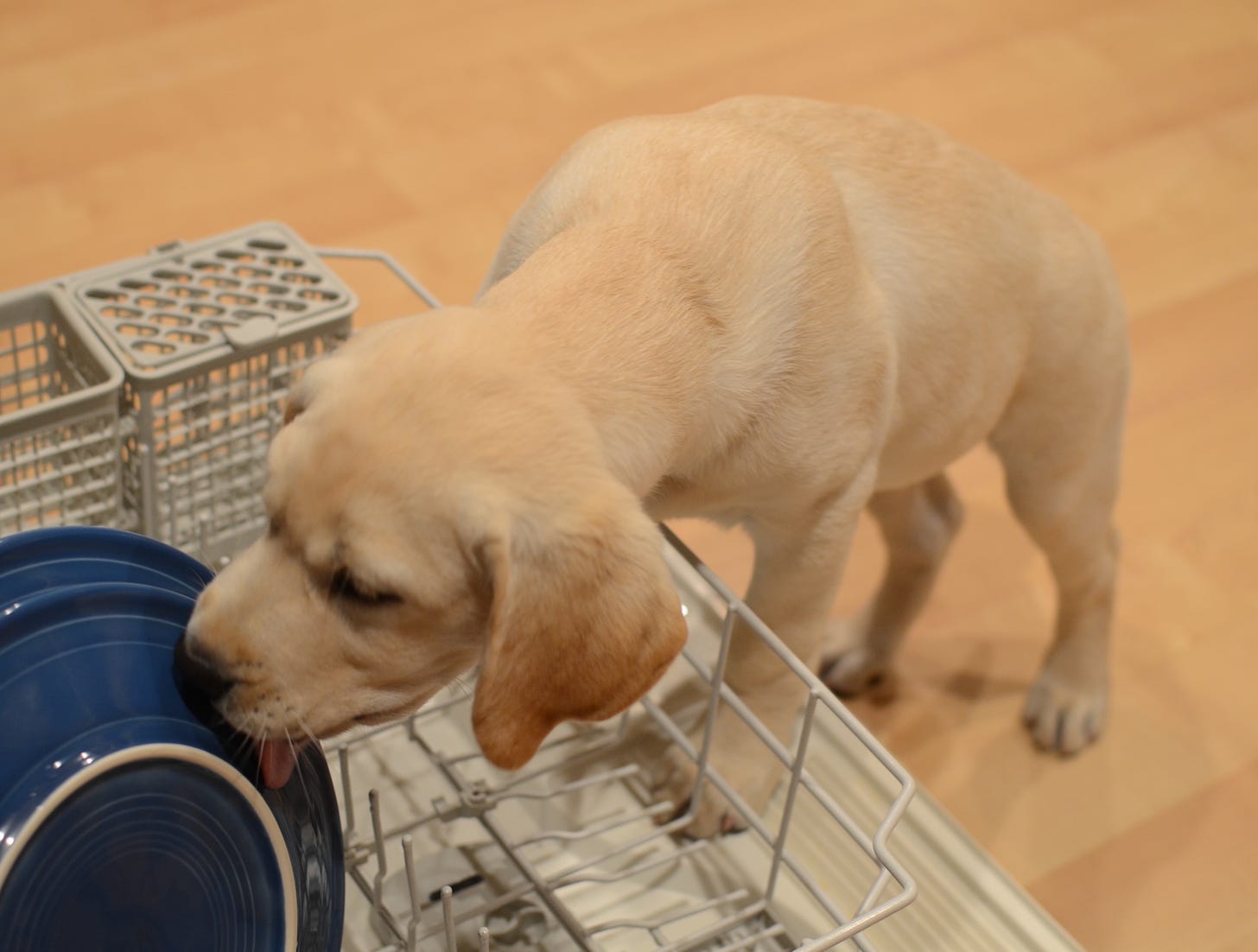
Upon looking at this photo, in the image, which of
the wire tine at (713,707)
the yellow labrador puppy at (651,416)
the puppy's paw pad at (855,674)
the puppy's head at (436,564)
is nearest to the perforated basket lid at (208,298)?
the yellow labrador puppy at (651,416)

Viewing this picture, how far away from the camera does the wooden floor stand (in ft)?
5.04

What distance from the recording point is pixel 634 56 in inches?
90.6

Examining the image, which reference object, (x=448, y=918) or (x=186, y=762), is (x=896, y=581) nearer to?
(x=448, y=918)

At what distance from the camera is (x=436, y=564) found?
A: 31.5 inches

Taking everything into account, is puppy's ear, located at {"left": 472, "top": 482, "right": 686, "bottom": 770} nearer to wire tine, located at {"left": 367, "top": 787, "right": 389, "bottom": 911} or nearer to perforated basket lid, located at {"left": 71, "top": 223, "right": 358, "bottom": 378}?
wire tine, located at {"left": 367, "top": 787, "right": 389, "bottom": 911}

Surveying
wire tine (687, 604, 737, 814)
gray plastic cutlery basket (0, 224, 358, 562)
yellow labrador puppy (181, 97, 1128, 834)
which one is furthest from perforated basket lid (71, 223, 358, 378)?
wire tine (687, 604, 737, 814)

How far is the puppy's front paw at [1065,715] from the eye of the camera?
1.56 m

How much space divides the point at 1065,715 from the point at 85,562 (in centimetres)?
105

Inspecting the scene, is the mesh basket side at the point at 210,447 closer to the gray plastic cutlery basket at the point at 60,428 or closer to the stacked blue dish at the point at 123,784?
the gray plastic cutlery basket at the point at 60,428

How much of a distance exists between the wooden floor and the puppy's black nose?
0.88m

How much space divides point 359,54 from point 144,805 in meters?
1.64

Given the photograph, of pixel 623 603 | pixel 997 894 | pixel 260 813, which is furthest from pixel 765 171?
pixel 997 894

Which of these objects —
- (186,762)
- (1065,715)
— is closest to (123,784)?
(186,762)

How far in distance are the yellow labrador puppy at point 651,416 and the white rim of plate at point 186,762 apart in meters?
0.02
